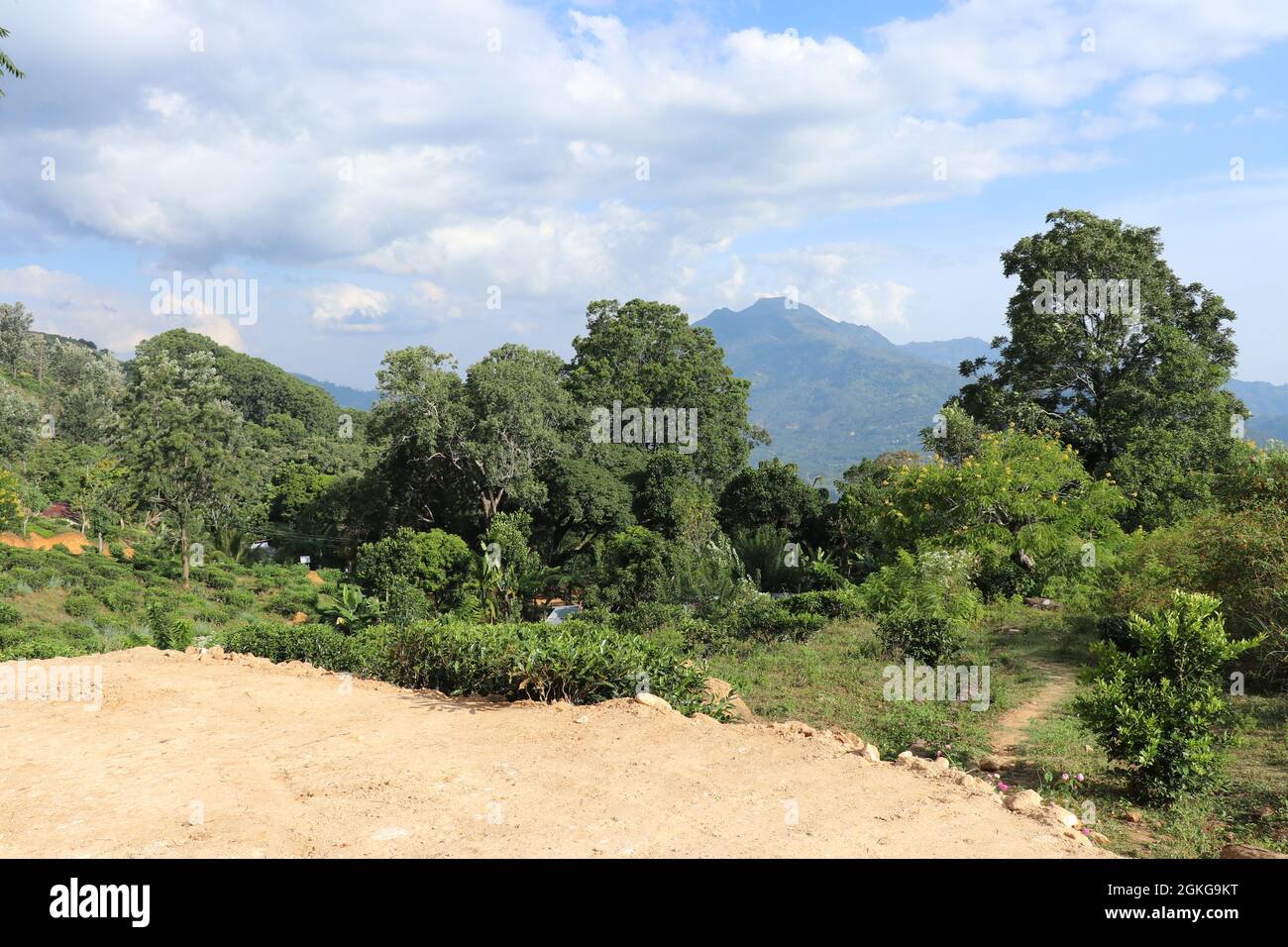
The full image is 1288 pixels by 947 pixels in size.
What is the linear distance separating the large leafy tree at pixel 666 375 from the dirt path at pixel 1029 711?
19.5m

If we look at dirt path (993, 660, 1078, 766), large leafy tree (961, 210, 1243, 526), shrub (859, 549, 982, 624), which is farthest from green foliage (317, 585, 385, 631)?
large leafy tree (961, 210, 1243, 526)

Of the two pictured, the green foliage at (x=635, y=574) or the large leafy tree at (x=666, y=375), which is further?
the large leafy tree at (x=666, y=375)

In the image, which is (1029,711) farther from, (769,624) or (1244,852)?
(769,624)

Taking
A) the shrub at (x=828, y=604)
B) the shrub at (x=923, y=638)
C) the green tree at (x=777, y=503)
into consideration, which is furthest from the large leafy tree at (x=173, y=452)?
the shrub at (x=923, y=638)

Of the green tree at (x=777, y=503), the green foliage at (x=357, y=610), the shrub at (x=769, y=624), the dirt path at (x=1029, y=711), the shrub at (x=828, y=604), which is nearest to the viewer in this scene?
the dirt path at (x=1029, y=711)

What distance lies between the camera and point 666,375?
30.9m

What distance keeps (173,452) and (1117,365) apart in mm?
22426

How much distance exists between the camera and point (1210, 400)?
1995cm

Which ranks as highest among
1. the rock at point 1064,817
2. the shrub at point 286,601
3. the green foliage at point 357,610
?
the rock at point 1064,817

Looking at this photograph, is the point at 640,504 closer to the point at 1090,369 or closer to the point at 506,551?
the point at 506,551

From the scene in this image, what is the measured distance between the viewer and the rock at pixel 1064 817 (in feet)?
17.0

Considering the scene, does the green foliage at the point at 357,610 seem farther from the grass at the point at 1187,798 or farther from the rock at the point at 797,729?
the grass at the point at 1187,798

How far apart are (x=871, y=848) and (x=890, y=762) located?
5.83ft
